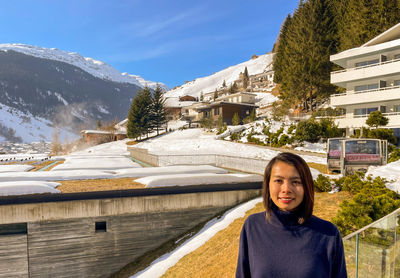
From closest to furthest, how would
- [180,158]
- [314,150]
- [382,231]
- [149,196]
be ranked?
[382,231], [149,196], [180,158], [314,150]

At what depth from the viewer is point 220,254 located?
27.1ft

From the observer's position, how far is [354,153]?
14.3m

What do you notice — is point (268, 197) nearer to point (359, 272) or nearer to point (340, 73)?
point (359, 272)

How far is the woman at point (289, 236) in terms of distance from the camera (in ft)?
6.36

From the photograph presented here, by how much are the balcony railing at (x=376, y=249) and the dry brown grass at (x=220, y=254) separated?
12.3 feet

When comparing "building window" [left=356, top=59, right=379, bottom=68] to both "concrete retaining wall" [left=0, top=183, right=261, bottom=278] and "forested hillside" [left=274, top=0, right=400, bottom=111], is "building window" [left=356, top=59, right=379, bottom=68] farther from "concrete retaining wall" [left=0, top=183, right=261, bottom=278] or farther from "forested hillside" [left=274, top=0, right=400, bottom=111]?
"concrete retaining wall" [left=0, top=183, right=261, bottom=278]

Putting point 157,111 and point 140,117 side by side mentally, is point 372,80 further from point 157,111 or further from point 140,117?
point 140,117

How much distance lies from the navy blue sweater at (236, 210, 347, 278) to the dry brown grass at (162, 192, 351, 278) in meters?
5.68

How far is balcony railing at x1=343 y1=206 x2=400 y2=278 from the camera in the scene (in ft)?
12.9

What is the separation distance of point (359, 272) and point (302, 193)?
3255 mm

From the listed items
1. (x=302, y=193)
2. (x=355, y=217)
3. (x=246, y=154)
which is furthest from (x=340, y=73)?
(x=302, y=193)

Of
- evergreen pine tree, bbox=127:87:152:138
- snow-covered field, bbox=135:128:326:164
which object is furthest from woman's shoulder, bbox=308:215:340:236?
evergreen pine tree, bbox=127:87:152:138

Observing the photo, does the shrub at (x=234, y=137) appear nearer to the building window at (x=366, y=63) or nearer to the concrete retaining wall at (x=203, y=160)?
the concrete retaining wall at (x=203, y=160)

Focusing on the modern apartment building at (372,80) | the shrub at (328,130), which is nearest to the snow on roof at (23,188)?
the shrub at (328,130)
